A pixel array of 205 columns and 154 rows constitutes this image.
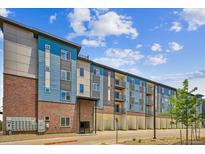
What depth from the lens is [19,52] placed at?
37.8 meters

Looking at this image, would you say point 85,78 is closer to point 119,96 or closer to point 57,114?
point 57,114

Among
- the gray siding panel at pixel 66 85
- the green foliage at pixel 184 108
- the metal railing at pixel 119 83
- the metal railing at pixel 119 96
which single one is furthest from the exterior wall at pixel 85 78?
the green foliage at pixel 184 108

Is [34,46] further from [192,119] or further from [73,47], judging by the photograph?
[192,119]

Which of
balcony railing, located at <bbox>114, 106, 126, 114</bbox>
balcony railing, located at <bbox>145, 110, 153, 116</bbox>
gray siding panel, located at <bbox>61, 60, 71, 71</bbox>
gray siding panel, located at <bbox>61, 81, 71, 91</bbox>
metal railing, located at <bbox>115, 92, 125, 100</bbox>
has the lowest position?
balcony railing, located at <bbox>145, 110, 153, 116</bbox>

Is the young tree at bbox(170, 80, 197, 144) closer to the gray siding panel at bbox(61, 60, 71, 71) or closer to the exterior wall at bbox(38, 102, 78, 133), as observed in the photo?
the exterior wall at bbox(38, 102, 78, 133)

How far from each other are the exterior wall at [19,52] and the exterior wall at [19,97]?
2.63ft

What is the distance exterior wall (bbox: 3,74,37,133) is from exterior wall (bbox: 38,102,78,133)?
131 cm

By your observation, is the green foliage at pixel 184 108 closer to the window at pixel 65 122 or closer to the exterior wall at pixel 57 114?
the exterior wall at pixel 57 114

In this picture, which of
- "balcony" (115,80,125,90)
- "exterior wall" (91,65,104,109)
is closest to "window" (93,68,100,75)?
"exterior wall" (91,65,104,109)

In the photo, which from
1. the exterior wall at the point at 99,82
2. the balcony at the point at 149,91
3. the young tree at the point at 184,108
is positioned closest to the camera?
the young tree at the point at 184,108

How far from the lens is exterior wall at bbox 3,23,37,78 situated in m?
36.5

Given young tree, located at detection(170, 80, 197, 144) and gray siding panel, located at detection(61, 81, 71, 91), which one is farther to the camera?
gray siding panel, located at detection(61, 81, 71, 91)

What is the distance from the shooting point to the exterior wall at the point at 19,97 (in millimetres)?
36375

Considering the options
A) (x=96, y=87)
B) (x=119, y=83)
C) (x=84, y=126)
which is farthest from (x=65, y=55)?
(x=119, y=83)
